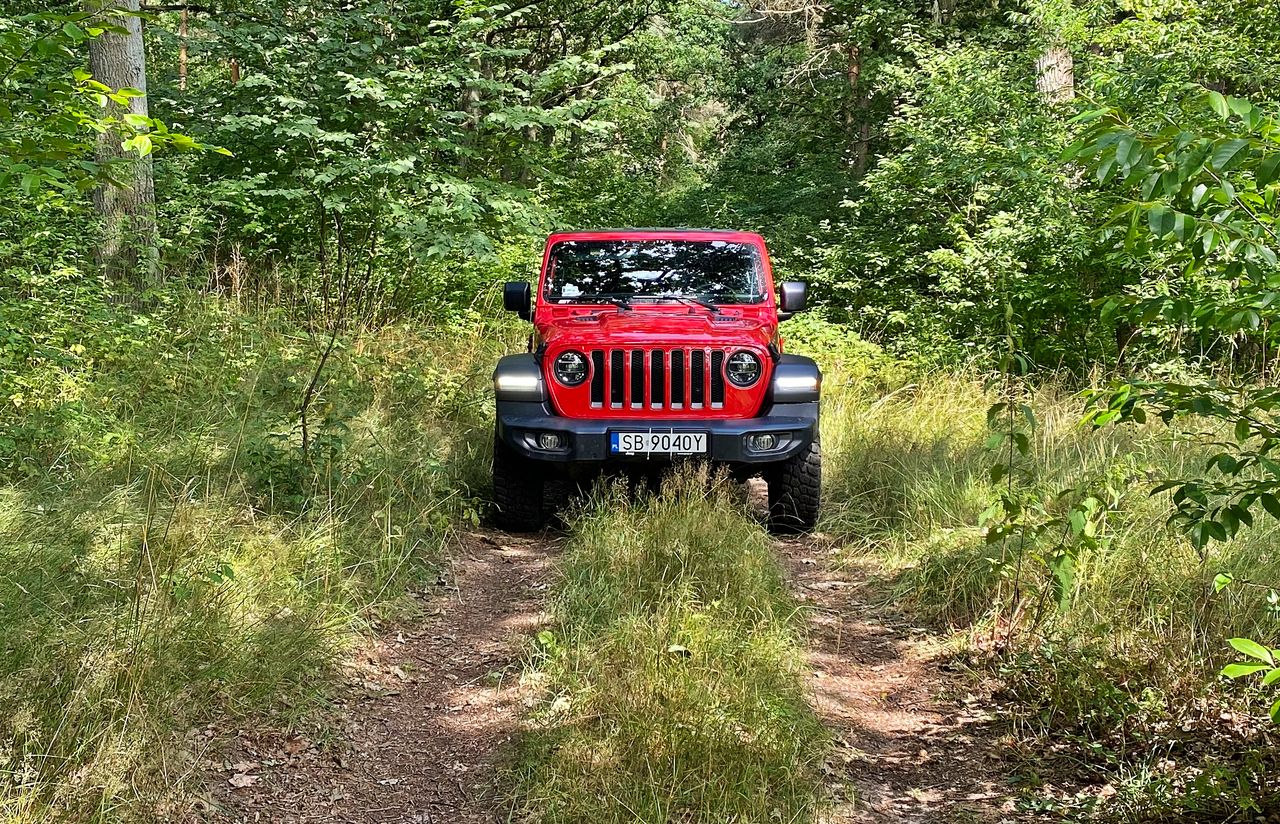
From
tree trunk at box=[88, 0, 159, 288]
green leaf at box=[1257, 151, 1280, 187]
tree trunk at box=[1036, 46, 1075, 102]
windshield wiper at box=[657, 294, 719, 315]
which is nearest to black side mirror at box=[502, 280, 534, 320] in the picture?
windshield wiper at box=[657, 294, 719, 315]

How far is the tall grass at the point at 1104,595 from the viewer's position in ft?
10.1

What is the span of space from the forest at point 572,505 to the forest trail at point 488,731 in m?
0.02

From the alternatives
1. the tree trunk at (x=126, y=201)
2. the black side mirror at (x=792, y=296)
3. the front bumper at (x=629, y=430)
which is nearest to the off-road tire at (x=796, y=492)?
the front bumper at (x=629, y=430)

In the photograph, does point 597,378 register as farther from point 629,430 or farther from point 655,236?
point 655,236

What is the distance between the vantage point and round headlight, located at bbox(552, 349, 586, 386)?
18.6 ft

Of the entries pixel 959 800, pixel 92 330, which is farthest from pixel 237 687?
pixel 92 330

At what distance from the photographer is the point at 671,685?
326 centimetres

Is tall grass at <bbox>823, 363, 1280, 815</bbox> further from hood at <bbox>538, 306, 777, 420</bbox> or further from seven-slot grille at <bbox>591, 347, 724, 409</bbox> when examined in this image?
seven-slot grille at <bbox>591, 347, 724, 409</bbox>

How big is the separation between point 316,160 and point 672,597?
209 inches

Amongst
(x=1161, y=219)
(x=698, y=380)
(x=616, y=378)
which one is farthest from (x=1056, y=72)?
Answer: (x=1161, y=219)

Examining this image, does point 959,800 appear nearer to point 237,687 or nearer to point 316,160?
point 237,687

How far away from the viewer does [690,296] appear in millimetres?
6238

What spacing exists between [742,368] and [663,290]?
2.95ft

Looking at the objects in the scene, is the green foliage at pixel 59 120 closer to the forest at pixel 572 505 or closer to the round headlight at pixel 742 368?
the forest at pixel 572 505
